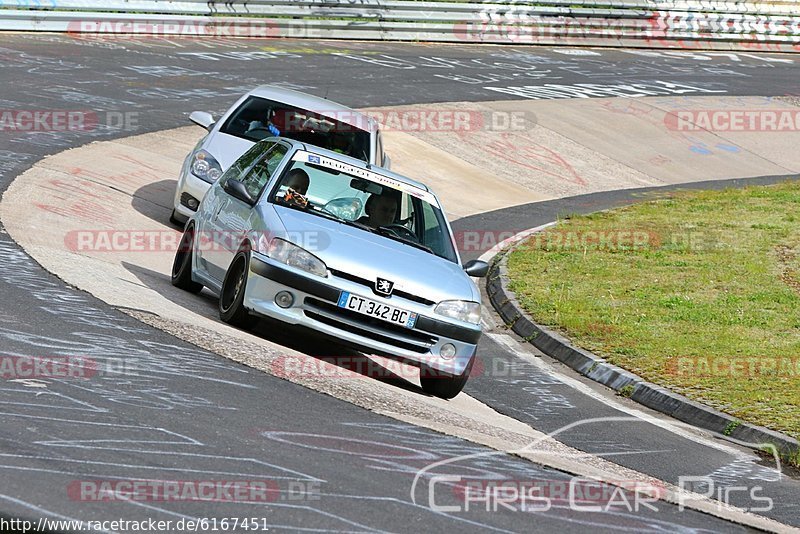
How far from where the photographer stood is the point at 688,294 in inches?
564

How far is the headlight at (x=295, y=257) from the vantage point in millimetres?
9148

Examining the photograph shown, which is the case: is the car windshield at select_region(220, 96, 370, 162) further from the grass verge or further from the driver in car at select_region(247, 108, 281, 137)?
the grass verge

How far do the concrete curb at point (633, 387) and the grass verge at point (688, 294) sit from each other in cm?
13

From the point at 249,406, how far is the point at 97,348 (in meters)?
1.28

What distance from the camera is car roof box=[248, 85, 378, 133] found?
1461 centimetres

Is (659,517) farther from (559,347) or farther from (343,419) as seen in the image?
(559,347)

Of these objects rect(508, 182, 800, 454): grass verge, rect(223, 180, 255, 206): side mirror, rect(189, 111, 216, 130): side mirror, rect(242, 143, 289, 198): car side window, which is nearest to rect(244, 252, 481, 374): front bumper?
rect(223, 180, 255, 206): side mirror

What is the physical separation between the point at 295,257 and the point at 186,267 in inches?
88.2

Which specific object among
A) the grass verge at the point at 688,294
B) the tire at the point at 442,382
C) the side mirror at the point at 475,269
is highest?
the side mirror at the point at 475,269

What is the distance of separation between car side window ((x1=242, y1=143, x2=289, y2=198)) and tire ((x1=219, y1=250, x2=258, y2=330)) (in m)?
0.82

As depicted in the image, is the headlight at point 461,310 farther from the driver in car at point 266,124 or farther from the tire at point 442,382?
the driver in car at point 266,124

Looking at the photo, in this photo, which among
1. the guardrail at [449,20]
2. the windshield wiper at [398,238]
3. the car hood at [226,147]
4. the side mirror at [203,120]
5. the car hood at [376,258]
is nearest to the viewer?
the car hood at [376,258]

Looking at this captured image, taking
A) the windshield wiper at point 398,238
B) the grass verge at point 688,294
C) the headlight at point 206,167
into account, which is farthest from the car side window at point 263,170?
the grass verge at point 688,294

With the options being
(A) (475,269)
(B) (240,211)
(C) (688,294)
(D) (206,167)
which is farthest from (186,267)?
(C) (688,294)
